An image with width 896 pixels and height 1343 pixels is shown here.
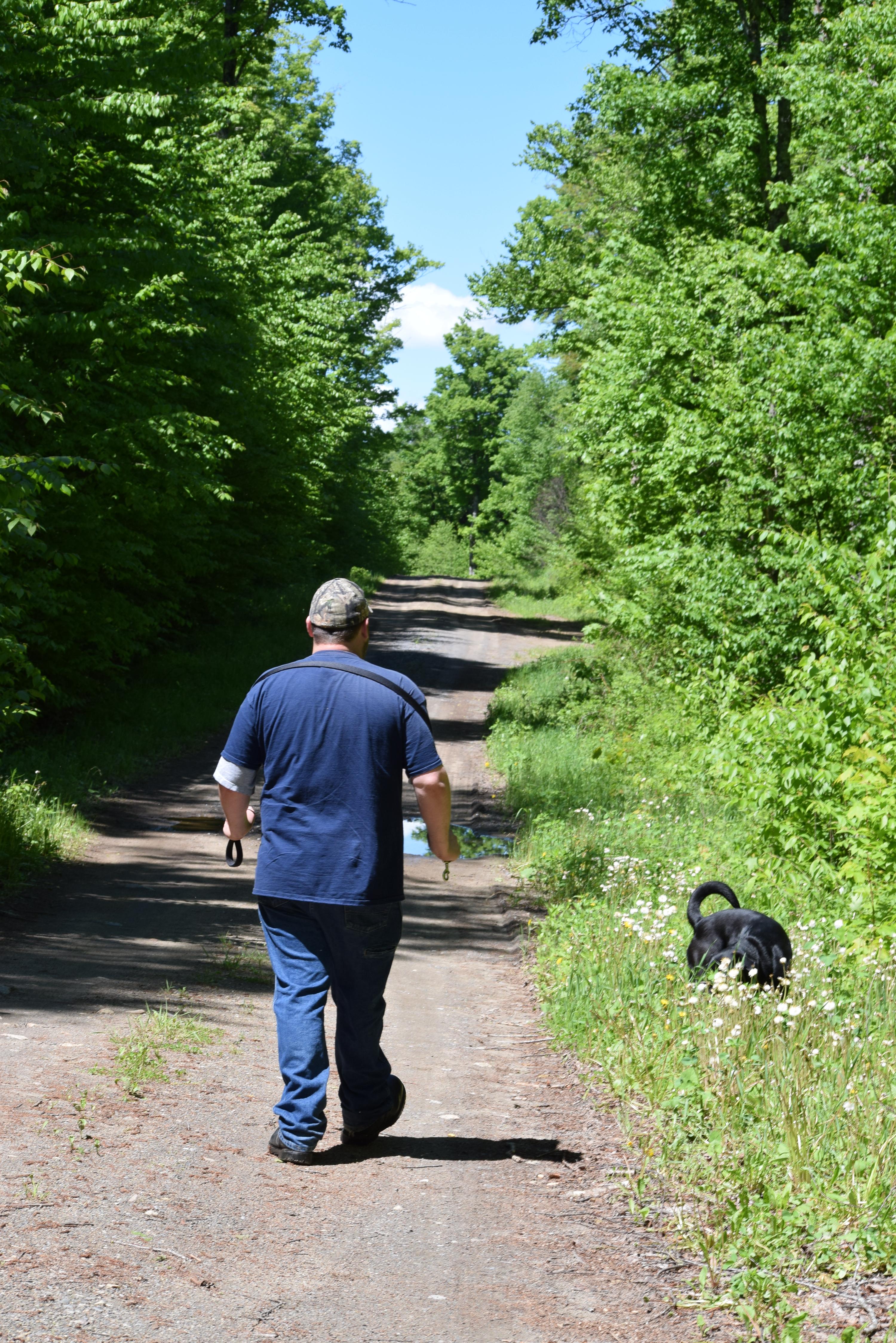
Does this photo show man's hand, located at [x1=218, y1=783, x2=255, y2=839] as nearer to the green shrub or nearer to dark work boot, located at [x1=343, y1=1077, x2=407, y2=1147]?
dark work boot, located at [x1=343, y1=1077, x2=407, y2=1147]

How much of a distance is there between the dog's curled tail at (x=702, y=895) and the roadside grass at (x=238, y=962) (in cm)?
260

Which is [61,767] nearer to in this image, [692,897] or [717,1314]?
[692,897]

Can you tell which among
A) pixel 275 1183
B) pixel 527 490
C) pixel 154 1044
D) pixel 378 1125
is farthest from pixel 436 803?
pixel 527 490

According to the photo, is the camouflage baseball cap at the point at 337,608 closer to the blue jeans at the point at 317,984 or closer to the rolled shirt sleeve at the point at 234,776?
the rolled shirt sleeve at the point at 234,776

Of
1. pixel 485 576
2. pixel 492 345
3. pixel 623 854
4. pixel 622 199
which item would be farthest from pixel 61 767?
pixel 492 345

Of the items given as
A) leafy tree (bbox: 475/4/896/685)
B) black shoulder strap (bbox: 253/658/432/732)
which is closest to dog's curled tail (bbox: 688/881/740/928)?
black shoulder strap (bbox: 253/658/432/732)

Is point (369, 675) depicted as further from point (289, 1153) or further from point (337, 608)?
point (289, 1153)

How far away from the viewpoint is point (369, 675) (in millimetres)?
4562

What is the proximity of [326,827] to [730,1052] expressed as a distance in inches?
83.7

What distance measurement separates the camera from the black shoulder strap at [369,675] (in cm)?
455

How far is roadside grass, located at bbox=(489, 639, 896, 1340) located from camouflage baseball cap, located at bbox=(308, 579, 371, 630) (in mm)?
2284

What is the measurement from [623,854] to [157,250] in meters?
8.72

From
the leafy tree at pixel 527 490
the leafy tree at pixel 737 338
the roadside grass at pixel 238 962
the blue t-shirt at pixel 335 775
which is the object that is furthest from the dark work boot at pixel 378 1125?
the leafy tree at pixel 527 490

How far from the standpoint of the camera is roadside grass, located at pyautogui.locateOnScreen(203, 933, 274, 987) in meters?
8.02
